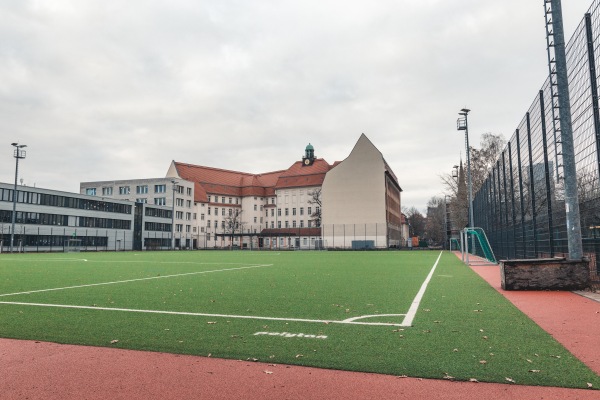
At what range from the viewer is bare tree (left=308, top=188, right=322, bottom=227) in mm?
89044

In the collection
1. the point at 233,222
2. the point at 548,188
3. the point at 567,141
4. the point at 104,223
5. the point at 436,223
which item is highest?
the point at 436,223

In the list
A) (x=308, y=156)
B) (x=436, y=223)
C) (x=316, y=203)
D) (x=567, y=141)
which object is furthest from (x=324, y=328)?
(x=436, y=223)

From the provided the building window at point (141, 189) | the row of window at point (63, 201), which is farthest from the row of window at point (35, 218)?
the building window at point (141, 189)

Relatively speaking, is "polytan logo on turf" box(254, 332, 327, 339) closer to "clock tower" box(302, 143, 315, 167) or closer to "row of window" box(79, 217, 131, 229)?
"row of window" box(79, 217, 131, 229)

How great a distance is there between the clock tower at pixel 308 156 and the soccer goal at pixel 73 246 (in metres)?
52.3

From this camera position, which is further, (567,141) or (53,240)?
(53,240)

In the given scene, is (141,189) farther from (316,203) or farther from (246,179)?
(316,203)

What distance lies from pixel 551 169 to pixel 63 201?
209 feet

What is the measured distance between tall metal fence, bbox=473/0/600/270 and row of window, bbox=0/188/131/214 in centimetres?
5457

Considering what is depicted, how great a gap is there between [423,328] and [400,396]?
269 centimetres

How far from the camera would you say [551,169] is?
43.9 ft

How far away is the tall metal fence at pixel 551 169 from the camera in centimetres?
977

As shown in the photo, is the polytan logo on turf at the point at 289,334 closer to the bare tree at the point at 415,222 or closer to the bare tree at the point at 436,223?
the bare tree at the point at 436,223

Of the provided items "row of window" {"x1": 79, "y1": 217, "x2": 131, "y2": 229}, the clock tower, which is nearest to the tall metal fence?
"row of window" {"x1": 79, "y1": 217, "x2": 131, "y2": 229}
